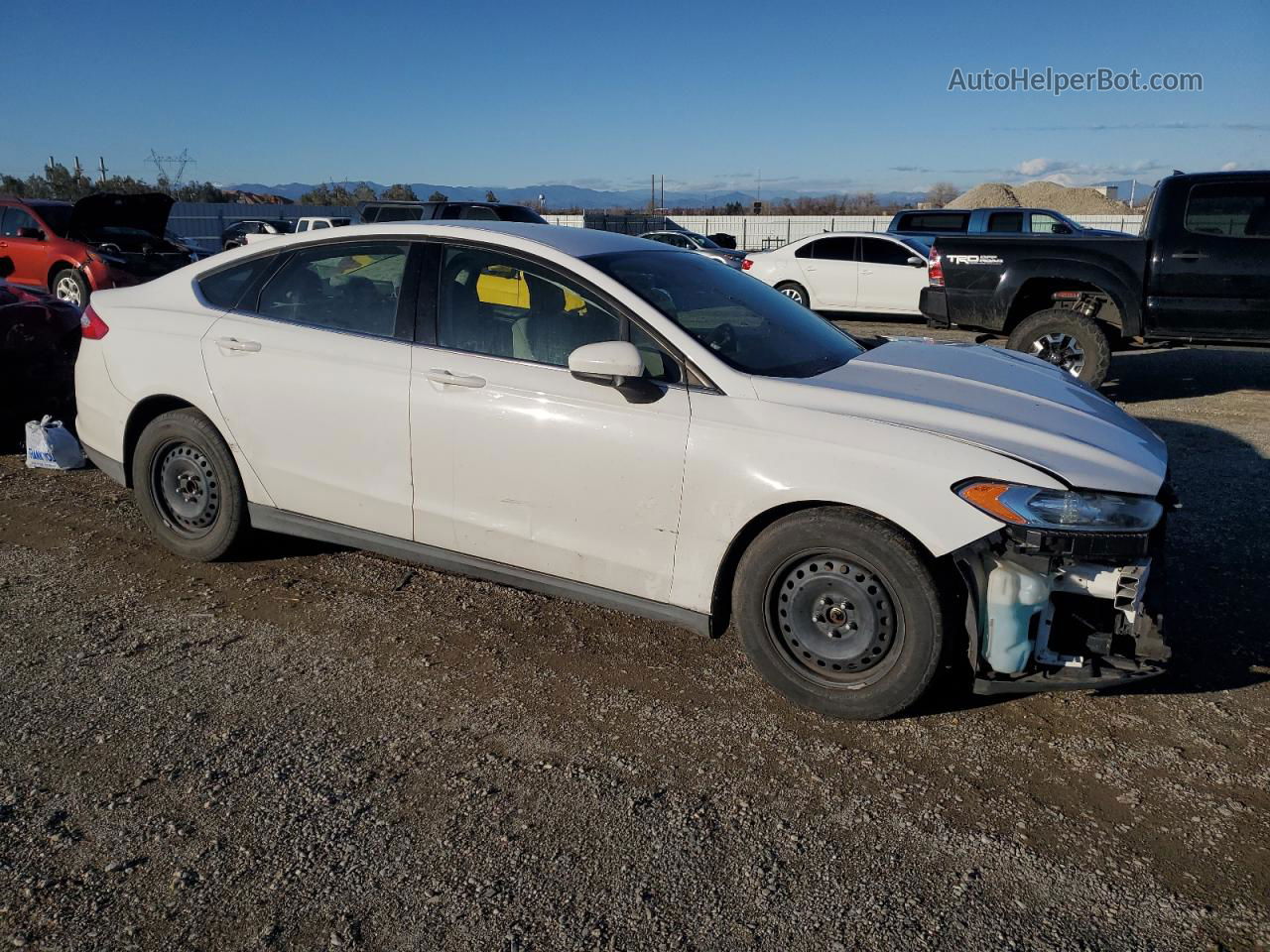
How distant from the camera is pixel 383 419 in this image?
4.25 metres

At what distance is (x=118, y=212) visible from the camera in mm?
13992

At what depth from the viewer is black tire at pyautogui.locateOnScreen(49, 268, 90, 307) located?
550 inches

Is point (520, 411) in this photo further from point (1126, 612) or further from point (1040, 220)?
point (1040, 220)

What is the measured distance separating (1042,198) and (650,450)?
64.3m

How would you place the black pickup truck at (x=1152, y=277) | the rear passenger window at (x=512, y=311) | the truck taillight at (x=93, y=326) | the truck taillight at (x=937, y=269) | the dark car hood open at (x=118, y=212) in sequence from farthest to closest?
the dark car hood open at (x=118, y=212) → the truck taillight at (x=937, y=269) → the black pickup truck at (x=1152, y=277) → the truck taillight at (x=93, y=326) → the rear passenger window at (x=512, y=311)

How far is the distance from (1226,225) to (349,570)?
323 inches

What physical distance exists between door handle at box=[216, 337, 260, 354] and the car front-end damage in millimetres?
3221

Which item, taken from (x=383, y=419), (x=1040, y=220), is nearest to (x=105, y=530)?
(x=383, y=419)

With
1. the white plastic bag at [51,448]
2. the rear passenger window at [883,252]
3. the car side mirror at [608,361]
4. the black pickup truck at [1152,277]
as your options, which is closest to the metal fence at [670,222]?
the rear passenger window at [883,252]

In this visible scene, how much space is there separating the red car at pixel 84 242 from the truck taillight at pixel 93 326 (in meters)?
9.65

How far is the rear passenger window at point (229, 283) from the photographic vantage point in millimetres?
4824

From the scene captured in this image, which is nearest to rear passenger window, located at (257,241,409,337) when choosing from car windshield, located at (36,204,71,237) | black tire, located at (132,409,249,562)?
black tire, located at (132,409,249,562)

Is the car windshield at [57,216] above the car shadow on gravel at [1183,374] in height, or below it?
above

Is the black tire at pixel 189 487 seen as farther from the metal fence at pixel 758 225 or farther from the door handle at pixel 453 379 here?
the metal fence at pixel 758 225
